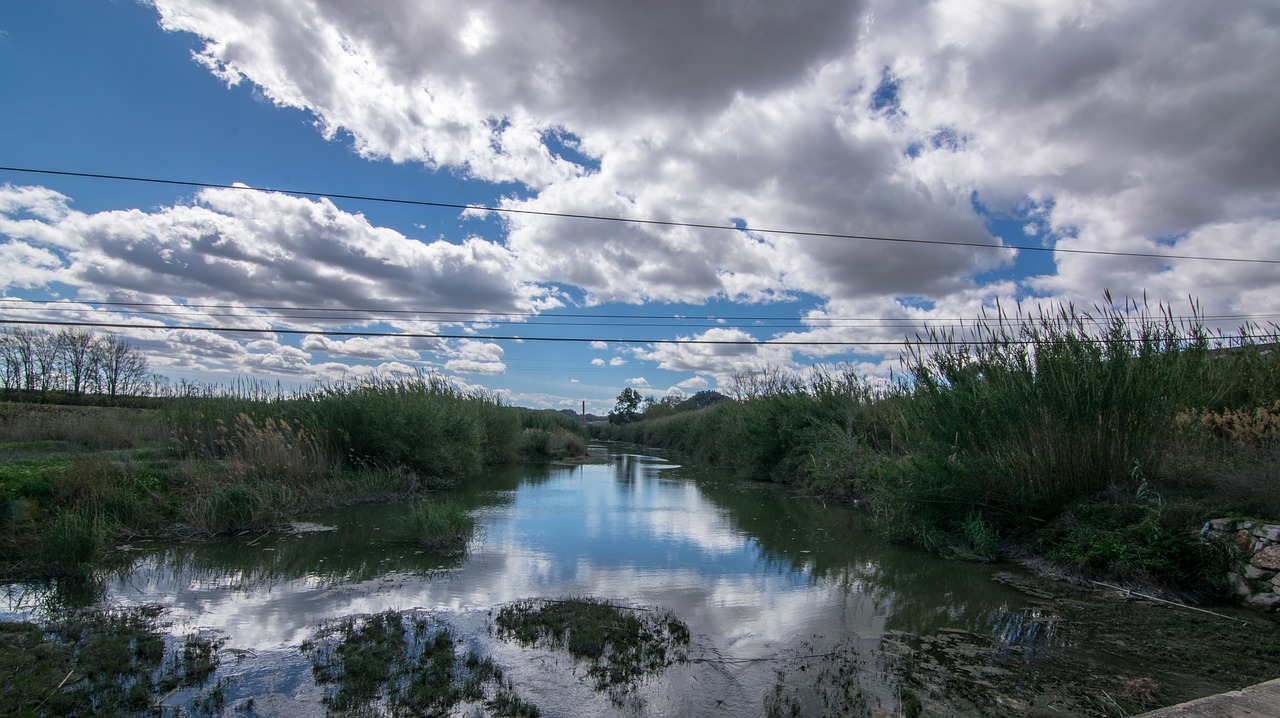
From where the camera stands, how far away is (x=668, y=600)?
7.62 m

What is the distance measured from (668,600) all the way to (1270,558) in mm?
6556

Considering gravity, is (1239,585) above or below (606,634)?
above

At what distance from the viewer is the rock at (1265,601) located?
6.68 meters

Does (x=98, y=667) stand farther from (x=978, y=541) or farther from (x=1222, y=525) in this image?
(x=1222, y=525)

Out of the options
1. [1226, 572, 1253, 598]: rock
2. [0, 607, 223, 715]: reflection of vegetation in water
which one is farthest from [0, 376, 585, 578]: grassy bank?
[1226, 572, 1253, 598]: rock

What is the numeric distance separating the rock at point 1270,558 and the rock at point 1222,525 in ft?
1.48

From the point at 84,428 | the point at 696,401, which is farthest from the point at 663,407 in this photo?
the point at 84,428

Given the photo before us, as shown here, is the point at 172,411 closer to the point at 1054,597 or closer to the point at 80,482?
the point at 80,482

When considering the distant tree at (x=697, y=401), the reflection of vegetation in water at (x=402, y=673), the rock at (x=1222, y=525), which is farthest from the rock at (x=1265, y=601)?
the distant tree at (x=697, y=401)

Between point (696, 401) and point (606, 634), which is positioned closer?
point (606, 634)

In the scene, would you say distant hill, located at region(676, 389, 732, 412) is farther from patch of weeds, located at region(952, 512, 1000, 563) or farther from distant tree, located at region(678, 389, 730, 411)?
patch of weeds, located at region(952, 512, 1000, 563)

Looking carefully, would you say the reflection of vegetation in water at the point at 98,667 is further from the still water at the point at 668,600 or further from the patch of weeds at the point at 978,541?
the patch of weeds at the point at 978,541

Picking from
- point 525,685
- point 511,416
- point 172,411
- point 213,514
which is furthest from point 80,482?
point 511,416

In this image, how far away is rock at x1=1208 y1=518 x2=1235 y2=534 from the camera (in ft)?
24.0
